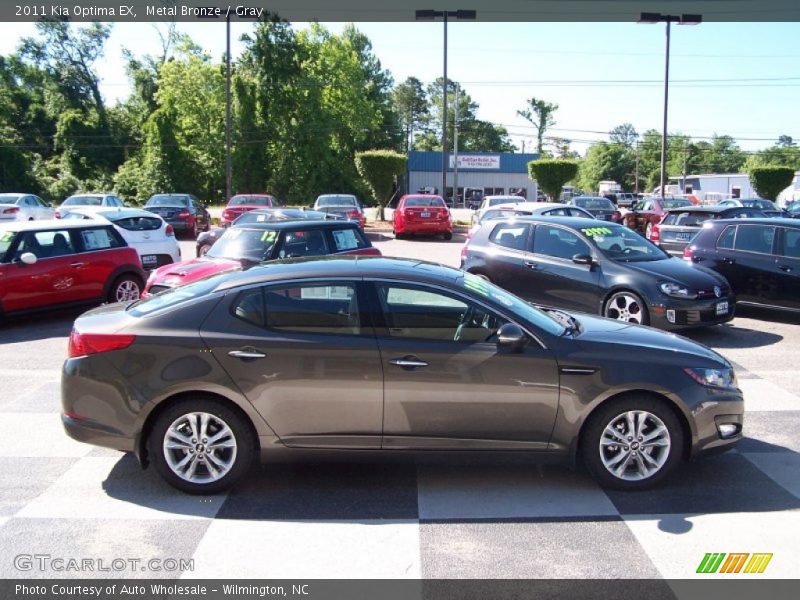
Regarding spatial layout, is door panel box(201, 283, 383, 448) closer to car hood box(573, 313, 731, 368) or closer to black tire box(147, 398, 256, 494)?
black tire box(147, 398, 256, 494)

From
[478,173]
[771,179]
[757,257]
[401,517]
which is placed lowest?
[401,517]

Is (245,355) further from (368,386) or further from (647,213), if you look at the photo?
(647,213)

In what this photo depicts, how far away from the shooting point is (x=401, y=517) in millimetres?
4684

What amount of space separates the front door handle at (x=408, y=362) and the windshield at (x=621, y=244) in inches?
250

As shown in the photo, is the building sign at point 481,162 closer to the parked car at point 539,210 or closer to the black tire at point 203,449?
the parked car at point 539,210

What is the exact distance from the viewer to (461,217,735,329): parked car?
9.97m

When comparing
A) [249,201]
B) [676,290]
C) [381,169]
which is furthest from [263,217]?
[381,169]

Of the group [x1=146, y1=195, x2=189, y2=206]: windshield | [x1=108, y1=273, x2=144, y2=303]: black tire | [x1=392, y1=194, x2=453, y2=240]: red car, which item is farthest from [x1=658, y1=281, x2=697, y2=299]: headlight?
[x1=146, y1=195, x2=189, y2=206]: windshield

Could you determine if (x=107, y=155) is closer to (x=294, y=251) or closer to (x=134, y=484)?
(x=294, y=251)

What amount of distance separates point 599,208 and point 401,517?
24032 mm

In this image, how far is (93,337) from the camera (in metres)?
5.04

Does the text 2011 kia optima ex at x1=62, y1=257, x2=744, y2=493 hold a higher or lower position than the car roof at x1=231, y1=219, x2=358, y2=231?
lower

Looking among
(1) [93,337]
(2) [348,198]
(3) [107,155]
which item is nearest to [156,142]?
(3) [107,155]

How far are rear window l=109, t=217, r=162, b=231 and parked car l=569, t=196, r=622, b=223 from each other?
16087mm
